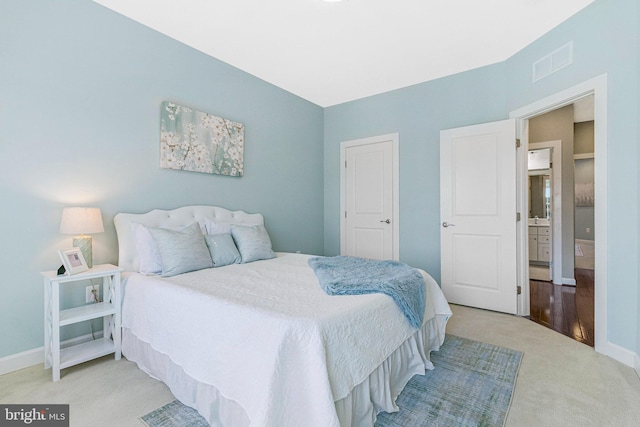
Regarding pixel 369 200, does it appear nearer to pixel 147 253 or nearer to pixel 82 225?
pixel 147 253

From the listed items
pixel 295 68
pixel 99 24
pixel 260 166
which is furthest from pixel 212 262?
pixel 295 68

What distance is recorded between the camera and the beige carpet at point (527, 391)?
63.6 inches

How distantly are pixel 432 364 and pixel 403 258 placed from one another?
2014 millimetres

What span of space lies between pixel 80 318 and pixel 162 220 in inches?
37.9

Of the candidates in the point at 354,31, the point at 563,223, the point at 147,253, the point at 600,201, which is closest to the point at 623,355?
the point at 600,201

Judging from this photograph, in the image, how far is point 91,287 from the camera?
238 cm

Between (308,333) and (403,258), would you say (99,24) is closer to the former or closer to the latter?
(308,333)

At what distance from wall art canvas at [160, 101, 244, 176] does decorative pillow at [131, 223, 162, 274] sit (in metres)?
0.74

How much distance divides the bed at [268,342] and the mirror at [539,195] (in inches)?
209

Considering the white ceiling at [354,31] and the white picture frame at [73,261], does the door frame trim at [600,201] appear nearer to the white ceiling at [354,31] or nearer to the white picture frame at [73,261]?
the white ceiling at [354,31]

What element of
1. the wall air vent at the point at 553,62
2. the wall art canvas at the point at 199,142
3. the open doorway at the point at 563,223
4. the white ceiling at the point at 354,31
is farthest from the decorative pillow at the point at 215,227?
the wall air vent at the point at 553,62

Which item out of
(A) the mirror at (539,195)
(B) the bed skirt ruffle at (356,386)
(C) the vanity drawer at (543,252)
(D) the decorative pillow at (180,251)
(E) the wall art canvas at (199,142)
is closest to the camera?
(B) the bed skirt ruffle at (356,386)

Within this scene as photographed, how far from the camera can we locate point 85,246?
222 centimetres

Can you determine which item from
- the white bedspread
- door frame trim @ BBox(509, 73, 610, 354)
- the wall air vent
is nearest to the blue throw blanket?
the white bedspread
